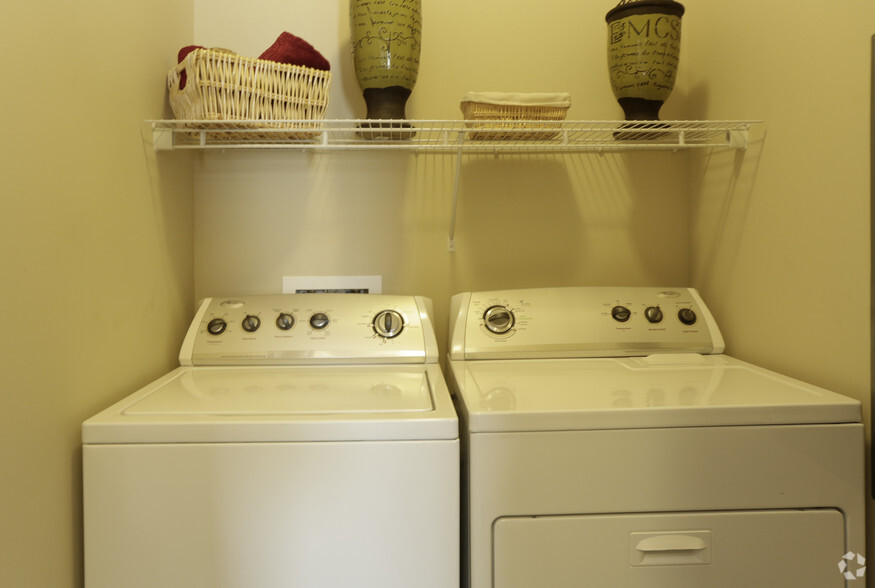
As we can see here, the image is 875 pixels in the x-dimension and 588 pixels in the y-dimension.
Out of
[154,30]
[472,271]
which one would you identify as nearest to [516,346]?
[472,271]

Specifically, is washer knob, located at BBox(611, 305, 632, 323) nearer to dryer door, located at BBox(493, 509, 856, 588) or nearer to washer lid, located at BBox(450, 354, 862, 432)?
washer lid, located at BBox(450, 354, 862, 432)

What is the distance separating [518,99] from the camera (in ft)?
4.44

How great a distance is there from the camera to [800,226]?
1.17 metres

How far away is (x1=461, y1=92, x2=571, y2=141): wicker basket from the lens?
1.35 metres

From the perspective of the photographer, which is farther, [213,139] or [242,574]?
[213,139]

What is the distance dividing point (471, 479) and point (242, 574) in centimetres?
37

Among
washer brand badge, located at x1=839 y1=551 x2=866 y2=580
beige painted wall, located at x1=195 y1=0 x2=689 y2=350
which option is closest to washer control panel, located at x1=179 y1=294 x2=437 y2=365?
beige painted wall, located at x1=195 y1=0 x2=689 y2=350

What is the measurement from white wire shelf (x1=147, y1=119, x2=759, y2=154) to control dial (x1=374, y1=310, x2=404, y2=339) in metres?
0.39

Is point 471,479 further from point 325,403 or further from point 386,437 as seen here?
point 325,403

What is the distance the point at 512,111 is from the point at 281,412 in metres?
0.83

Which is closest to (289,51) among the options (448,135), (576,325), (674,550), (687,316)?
(448,135)

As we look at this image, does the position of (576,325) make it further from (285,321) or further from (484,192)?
(285,321)

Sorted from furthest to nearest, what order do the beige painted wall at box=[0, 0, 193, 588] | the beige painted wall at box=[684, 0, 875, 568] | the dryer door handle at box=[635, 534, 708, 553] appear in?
1. the beige painted wall at box=[684, 0, 875, 568]
2. the dryer door handle at box=[635, 534, 708, 553]
3. the beige painted wall at box=[0, 0, 193, 588]

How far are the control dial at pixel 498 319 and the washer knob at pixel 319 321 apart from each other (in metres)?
0.37
